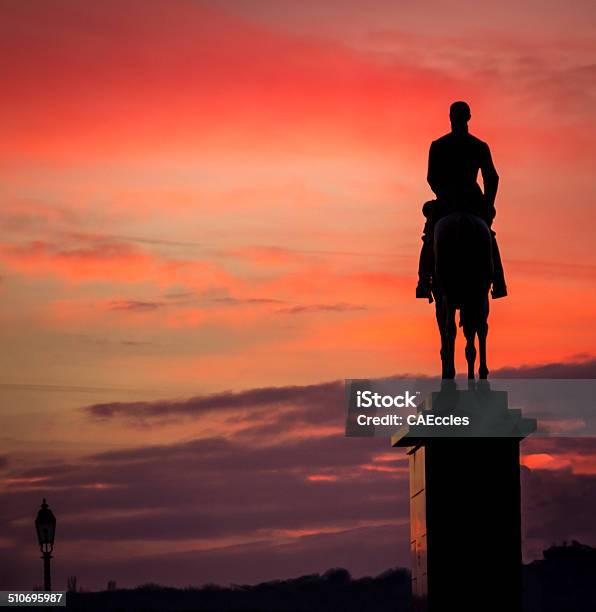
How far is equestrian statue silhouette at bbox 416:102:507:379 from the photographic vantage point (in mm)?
31656

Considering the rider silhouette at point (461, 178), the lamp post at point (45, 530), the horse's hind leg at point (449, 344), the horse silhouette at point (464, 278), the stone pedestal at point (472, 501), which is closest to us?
the stone pedestal at point (472, 501)

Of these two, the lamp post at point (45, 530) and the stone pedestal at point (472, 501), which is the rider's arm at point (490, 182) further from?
the lamp post at point (45, 530)

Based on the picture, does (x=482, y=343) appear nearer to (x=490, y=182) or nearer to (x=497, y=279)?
(x=497, y=279)

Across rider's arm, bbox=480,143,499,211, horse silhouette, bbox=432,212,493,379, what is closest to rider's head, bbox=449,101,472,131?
rider's arm, bbox=480,143,499,211

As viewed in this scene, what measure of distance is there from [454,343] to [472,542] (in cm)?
320

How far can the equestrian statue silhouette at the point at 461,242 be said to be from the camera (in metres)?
31.7

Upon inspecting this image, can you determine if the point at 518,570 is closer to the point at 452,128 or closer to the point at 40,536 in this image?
the point at 452,128

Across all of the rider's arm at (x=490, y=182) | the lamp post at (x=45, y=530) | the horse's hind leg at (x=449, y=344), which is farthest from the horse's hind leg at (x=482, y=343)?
the lamp post at (x=45, y=530)

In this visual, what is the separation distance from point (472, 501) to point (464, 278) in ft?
11.5

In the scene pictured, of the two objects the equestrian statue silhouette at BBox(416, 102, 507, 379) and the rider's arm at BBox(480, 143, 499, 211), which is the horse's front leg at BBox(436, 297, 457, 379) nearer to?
the equestrian statue silhouette at BBox(416, 102, 507, 379)

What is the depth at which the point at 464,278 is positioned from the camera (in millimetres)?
31766

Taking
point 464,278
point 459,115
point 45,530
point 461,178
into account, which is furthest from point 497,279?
point 45,530

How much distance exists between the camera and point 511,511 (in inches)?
1228

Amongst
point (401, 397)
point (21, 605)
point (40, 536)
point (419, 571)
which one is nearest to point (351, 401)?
point (401, 397)
